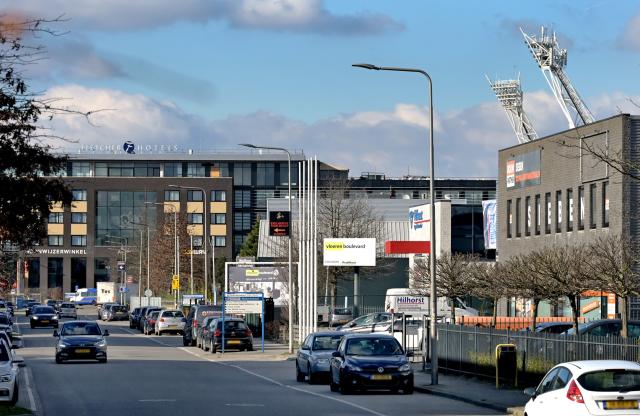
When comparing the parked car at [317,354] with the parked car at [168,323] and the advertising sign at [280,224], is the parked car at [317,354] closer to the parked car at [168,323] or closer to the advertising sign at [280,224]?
the advertising sign at [280,224]

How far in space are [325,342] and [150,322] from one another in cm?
4175

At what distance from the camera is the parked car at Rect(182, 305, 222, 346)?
193ft

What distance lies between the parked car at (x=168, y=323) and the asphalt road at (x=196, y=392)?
2481cm

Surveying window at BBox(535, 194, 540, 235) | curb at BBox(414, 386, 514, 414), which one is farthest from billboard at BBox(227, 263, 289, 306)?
curb at BBox(414, 386, 514, 414)

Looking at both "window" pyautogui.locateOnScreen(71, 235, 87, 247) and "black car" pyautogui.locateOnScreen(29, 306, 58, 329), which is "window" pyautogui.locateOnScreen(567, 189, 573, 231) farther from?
"window" pyautogui.locateOnScreen(71, 235, 87, 247)

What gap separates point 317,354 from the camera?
110ft

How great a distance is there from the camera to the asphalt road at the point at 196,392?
81.4 ft

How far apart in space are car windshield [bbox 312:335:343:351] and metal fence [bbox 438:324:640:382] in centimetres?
378

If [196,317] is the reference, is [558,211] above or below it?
above

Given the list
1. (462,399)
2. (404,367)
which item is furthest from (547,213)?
(462,399)

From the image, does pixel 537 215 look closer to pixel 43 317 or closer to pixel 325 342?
pixel 325 342

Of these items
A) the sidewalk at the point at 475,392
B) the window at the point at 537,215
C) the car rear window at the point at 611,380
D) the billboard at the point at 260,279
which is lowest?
the sidewalk at the point at 475,392

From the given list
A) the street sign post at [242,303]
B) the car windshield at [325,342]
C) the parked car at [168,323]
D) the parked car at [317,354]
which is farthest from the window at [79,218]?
the car windshield at [325,342]

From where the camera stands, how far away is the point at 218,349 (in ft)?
173
